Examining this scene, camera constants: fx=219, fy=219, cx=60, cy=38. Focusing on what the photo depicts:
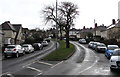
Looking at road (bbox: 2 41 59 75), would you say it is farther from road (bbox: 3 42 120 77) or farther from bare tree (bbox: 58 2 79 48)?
bare tree (bbox: 58 2 79 48)

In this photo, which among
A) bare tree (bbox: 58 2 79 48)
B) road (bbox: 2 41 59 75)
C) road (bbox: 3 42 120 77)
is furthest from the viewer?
bare tree (bbox: 58 2 79 48)

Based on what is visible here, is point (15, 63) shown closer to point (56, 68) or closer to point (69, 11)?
point (56, 68)

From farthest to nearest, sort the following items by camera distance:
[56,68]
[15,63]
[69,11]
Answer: [69,11] < [15,63] < [56,68]

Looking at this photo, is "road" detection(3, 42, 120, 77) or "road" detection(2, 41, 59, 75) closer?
"road" detection(3, 42, 120, 77)

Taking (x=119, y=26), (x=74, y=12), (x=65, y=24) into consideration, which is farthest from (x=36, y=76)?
(x=119, y=26)

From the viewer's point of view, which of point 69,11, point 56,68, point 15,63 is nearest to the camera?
point 56,68

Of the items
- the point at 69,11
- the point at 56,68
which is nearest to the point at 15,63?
the point at 56,68

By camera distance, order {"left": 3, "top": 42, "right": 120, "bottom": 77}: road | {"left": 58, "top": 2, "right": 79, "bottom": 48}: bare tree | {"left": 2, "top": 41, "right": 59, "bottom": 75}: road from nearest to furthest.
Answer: {"left": 3, "top": 42, "right": 120, "bottom": 77}: road → {"left": 2, "top": 41, "right": 59, "bottom": 75}: road → {"left": 58, "top": 2, "right": 79, "bottom": 48}: bare tree

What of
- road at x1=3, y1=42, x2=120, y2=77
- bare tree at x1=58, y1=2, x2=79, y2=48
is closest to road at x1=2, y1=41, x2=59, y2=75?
road at x1=3, y1=42, x2=120, y2=77

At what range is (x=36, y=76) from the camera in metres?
13.9

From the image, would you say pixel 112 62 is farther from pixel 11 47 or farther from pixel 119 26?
pixel 119 26

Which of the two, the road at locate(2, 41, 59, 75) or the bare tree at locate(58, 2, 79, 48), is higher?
the bare tree at locate(58, 2, 79, 48)

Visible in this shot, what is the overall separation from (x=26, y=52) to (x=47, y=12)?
20394mm

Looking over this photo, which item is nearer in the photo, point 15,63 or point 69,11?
point 15,63
